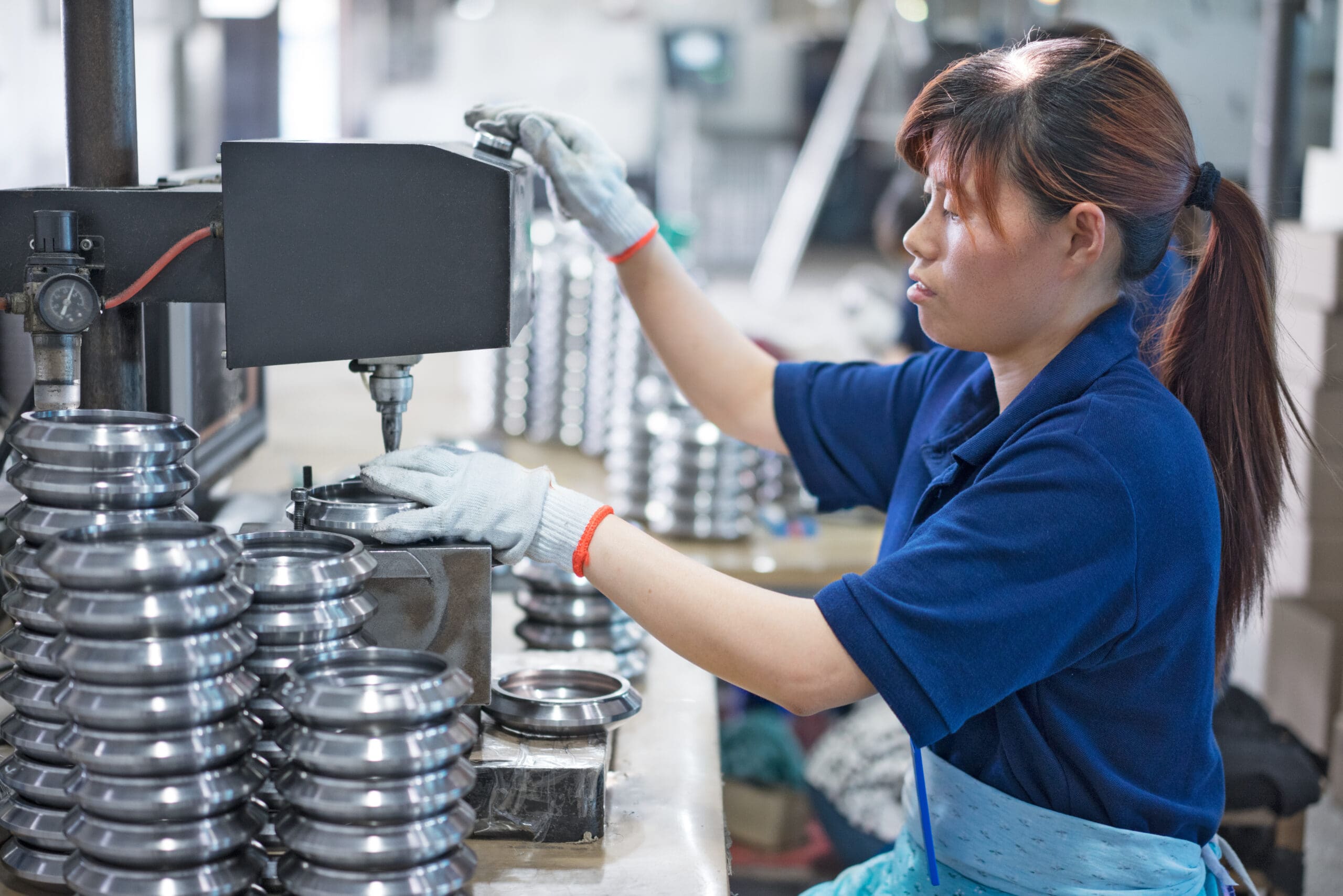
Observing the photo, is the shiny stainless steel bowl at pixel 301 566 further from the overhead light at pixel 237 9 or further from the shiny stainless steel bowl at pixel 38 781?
the overhead light at pixel 237 9

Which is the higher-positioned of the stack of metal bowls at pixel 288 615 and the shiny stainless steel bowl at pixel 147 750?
the stack of metal bowls at pixel 288 615

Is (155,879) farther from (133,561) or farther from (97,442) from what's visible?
(97,442)

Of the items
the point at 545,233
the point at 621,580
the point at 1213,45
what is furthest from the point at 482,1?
the point at 621,580

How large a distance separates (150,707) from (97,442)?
25 centimetres

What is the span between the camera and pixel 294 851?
1.03 metres

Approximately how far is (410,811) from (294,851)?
117mm

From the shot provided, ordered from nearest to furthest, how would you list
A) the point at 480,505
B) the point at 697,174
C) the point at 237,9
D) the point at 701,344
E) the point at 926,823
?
the point at 480,505, the point at 926,823, the point at 701,344, the point at 237,9, the point at 697,174

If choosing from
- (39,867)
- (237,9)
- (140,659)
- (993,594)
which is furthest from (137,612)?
(237,9)

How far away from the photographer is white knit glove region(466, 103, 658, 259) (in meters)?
1.76

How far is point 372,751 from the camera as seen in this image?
0.98 metres

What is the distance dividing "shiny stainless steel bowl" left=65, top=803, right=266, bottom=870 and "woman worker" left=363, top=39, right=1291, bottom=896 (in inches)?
14.2

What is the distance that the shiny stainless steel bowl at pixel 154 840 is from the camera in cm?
101

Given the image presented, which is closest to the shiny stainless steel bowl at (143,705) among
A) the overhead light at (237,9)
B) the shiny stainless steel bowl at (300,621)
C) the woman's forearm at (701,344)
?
the shiny stainless steel bowl at (300,621)

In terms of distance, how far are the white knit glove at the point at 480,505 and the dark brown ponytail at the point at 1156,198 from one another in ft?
1.85
